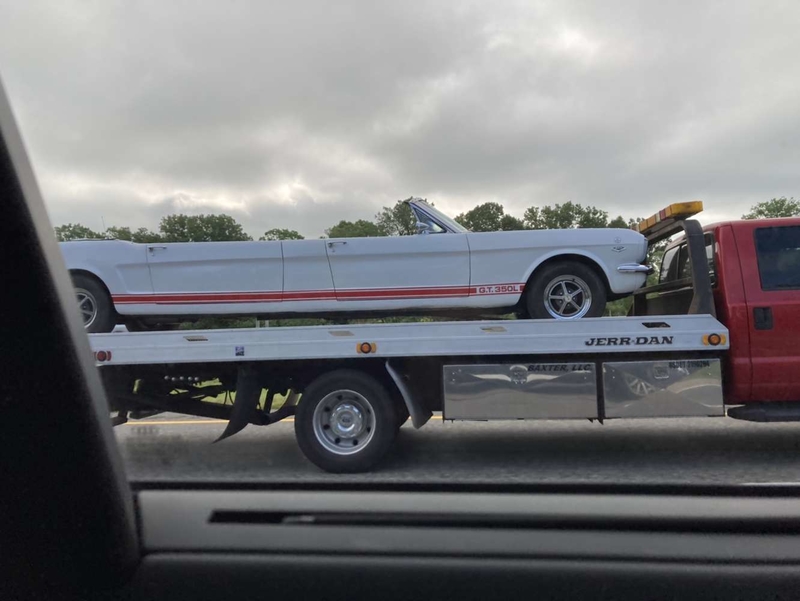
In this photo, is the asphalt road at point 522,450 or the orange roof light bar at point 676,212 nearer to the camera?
the asphalt road at point 522,450

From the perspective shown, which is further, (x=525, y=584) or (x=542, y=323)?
(x=542, y=323)

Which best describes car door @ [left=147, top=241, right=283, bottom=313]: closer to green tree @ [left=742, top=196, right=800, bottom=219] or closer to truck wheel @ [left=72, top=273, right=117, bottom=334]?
truck wheel @ [left=72, top=273, right=117, bottom=334]

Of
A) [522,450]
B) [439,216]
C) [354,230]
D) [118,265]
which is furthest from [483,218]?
[118,265]

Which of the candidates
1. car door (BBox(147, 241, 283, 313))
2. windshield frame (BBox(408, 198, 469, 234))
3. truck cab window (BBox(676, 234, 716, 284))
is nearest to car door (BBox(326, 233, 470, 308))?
windshield frame (BBox(408, 198, 469, 234))

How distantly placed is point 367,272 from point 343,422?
4.55 ft

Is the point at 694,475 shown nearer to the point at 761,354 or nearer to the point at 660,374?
the point at 660,374

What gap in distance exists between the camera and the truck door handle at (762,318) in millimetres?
5395

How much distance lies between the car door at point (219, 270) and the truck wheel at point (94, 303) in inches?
18.9

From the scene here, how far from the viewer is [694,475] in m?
4.18

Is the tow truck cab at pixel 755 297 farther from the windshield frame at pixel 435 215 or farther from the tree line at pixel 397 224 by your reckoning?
the windshield frame at pixel 435 215

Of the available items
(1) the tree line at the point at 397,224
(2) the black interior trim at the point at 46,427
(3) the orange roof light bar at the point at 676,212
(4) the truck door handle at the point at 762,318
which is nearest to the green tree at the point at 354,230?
(1) the tree line at the point at 397,224

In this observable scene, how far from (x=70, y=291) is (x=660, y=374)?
15.3ft

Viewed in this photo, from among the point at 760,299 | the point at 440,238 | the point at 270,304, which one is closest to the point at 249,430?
the point at 270,304

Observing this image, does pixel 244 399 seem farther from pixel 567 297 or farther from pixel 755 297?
pixel 755 297
